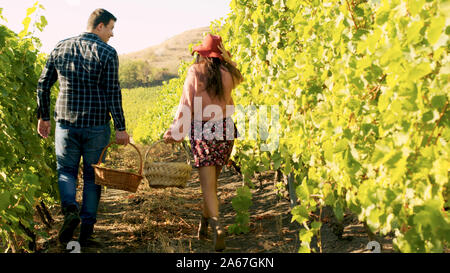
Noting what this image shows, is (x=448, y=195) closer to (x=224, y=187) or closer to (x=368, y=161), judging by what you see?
(x=368, y=161)

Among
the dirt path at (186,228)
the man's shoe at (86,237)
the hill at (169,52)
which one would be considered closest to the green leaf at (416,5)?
the dirt path at (186,228)

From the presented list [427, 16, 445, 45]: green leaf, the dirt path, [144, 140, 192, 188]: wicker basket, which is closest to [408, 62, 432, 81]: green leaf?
[427, 16, 445, 45]: green leaf

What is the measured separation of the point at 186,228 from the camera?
156 inches

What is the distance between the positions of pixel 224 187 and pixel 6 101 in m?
3.93

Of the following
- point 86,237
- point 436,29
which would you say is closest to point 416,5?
point 436,29

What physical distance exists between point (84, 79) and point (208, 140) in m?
1.08

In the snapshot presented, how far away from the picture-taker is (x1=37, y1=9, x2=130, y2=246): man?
3.14m

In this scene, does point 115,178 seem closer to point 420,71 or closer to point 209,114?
point 209,114

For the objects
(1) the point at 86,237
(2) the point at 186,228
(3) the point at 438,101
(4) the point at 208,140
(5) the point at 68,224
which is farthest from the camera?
(2) the point at 186,228

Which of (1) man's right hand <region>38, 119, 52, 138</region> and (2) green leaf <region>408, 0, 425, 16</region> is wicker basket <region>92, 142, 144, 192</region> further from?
(2) green leaf <region>408, 0, 425, 16</region>

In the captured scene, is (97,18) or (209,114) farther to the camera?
(97,18)

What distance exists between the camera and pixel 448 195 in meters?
1.62

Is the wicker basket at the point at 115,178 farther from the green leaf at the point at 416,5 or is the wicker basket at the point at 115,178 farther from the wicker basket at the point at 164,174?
the green leaf at the point at 416,5

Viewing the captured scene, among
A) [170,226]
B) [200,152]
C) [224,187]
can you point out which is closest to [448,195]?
[200,152]
